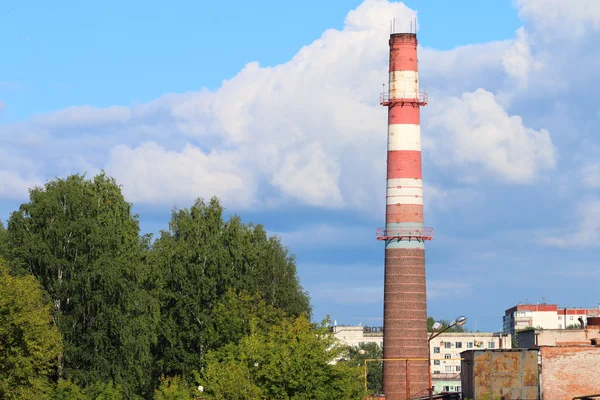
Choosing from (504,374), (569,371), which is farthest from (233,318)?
(569,371)

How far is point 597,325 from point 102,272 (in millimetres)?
27991

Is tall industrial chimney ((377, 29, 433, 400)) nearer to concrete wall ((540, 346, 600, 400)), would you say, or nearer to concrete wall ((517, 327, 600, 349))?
concrete wall ((517, 327, 600, 349))

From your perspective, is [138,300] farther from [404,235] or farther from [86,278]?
[404,235]

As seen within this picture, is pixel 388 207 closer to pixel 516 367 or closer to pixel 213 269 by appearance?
pixel 213 269

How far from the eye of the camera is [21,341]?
6138 cm

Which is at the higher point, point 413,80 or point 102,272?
point 413,80

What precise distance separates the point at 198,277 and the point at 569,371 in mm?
35189

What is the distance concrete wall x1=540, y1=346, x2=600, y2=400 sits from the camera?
53.8 metres

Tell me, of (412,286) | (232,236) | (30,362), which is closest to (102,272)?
(30,362)

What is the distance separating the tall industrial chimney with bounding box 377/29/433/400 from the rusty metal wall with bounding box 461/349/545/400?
94.2 feet

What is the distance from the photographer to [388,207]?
89.2m

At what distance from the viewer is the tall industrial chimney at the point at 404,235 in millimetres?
86188

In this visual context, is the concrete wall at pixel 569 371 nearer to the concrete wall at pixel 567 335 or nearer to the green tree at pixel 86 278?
the concrete wall at pixel 567 335

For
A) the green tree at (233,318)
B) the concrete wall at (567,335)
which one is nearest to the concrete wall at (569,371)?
the concrete wall at (567,335)
